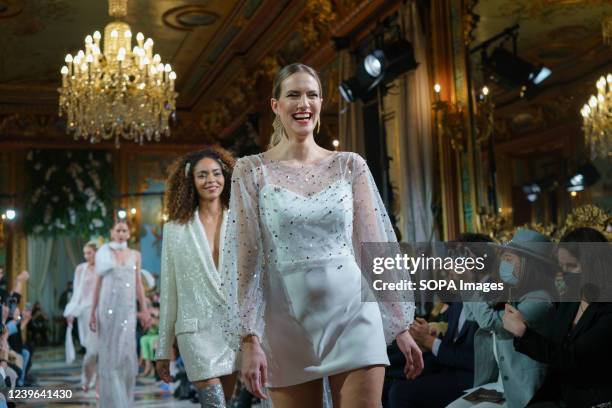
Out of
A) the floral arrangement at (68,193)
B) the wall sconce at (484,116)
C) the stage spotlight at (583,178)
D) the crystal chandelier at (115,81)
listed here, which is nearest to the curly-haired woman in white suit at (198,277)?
the stage spotlight at (583,178)

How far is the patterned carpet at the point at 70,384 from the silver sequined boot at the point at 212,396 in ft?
1.99

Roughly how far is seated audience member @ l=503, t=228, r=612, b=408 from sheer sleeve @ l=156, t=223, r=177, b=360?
4.96 feet

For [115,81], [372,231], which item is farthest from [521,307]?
[115,81]

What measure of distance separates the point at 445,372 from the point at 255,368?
2132 millimetres

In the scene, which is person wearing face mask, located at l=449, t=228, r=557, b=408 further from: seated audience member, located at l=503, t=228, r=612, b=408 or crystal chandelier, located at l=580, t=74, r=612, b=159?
crystal chandelier, located at l=580, t=74, r=612, b=159

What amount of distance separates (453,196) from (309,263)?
394 centimetres

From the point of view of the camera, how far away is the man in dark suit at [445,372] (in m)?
3.63

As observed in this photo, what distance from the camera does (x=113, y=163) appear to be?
1405 cm

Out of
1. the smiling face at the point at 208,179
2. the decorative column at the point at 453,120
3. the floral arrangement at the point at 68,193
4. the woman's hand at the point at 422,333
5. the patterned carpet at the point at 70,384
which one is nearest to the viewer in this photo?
the smiling face at the point at 208,179

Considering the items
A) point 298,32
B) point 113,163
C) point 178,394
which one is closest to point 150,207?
point 113,163

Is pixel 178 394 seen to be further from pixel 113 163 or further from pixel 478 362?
pixel 113 163

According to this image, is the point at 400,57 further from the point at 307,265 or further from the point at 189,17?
the point at 189,17

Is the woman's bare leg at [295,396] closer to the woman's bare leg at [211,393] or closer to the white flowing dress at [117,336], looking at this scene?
the woman's bare leg at [211,393]

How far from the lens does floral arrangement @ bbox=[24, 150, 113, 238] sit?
13383mm
